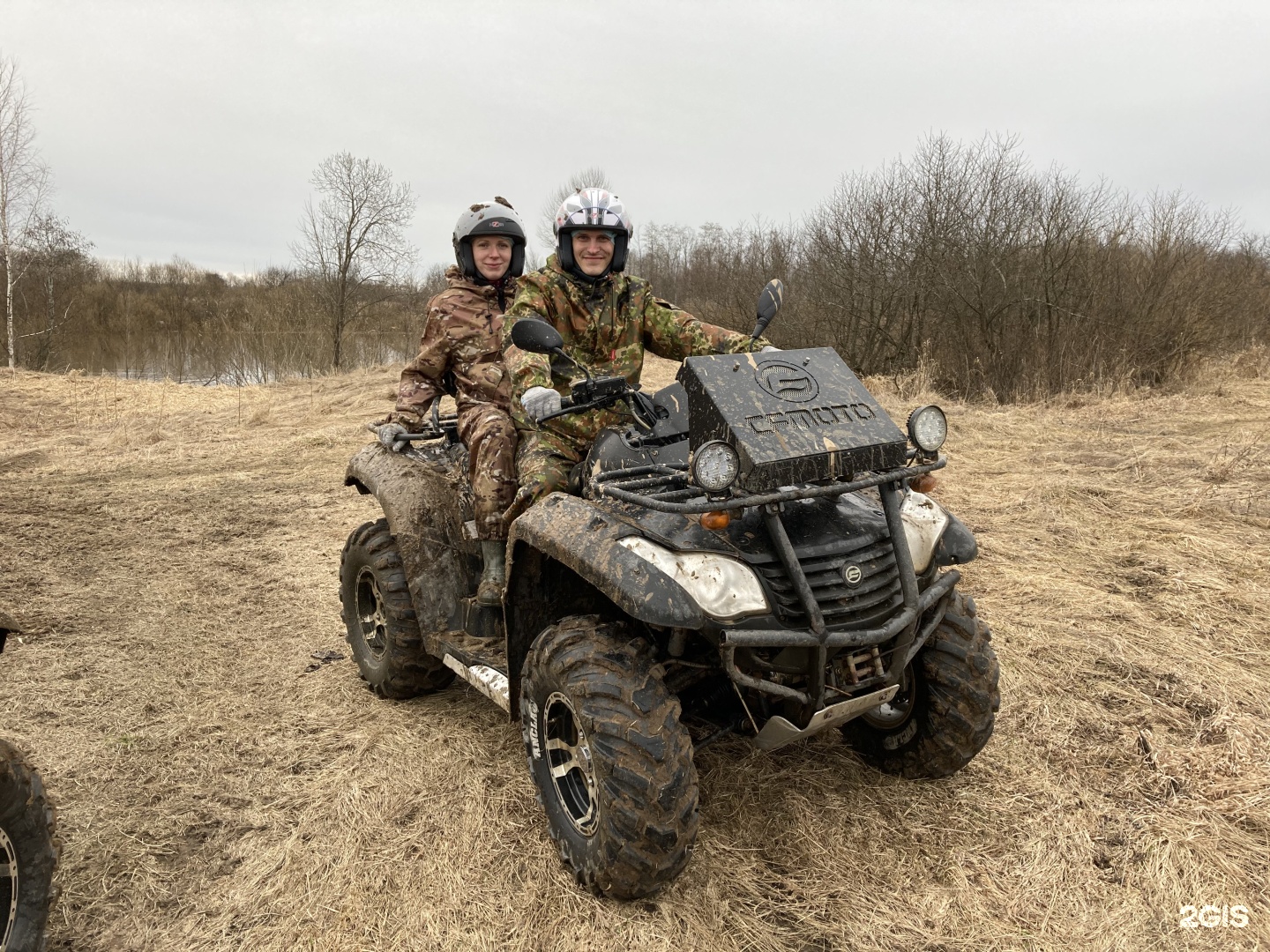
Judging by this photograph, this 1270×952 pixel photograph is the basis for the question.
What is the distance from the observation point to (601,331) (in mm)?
3748

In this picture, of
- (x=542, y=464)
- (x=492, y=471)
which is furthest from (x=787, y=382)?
(x=492, y=471)

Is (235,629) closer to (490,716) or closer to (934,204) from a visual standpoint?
(490,716)

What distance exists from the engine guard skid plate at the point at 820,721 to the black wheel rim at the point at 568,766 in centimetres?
58

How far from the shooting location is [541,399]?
2877mm

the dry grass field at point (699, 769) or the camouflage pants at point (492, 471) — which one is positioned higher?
the camouflage pants at point (492, 471)

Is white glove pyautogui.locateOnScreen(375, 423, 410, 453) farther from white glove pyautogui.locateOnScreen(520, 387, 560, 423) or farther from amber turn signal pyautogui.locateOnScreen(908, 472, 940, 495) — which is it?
amber turn signal pyautogui.locateOnScreen(908, 472, 940, 495)

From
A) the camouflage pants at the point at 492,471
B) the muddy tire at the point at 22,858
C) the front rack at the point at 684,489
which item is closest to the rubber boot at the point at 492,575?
the camouflage pants at the point at 492,471

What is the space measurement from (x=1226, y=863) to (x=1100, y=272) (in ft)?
49.0

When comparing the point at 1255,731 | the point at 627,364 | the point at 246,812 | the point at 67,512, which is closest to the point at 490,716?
the point at 246,812

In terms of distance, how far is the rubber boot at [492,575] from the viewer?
3562 millimetres

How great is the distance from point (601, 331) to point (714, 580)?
5.69ft

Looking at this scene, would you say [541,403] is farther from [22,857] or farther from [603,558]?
[22,857]

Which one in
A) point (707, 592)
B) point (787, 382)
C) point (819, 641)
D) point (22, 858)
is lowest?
point (22, 858)

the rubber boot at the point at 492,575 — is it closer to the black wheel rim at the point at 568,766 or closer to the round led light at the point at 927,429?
the black wheel rim at the point at 568,766
